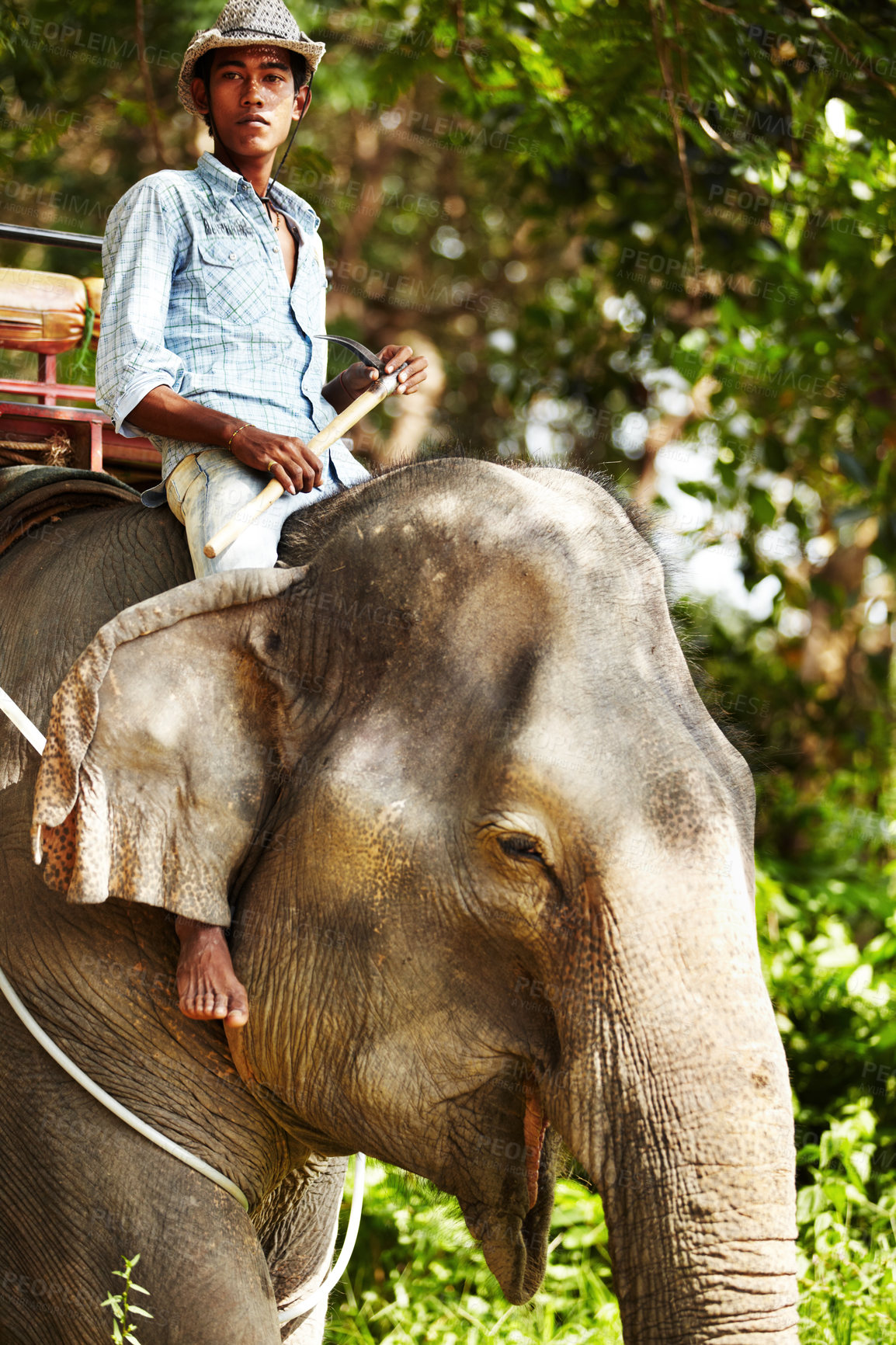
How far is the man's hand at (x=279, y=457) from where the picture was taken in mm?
2107

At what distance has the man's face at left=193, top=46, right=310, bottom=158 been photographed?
2.37 m

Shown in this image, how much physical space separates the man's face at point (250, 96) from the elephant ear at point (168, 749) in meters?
0.88

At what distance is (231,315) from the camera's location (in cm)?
235

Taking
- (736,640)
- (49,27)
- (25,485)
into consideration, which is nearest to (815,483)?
(736,640)

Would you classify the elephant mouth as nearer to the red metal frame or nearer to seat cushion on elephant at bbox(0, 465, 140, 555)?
seat cushion on elephant at bbox(0, 465, 140, 555)

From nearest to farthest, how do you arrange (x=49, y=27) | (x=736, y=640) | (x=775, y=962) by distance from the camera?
(x=775, y=962), (x=49, y=27), (x=736, y=640)

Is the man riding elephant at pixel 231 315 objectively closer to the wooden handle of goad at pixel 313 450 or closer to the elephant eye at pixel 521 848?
the wooden handle of goad at pixel 313 450

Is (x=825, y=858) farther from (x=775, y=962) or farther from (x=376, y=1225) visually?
(x=376, y=1225)

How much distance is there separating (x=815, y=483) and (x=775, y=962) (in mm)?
3079

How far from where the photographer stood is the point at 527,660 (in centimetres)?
187

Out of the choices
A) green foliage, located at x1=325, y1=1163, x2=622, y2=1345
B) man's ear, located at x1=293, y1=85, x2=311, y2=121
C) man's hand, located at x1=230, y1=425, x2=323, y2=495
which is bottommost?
green foliage, located at x1=325, y1=1163, x2=622, y2=1345

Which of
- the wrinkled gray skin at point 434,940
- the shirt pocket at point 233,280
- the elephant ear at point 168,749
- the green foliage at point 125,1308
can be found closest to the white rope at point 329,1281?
the wrinkled gray skin at point 434,940

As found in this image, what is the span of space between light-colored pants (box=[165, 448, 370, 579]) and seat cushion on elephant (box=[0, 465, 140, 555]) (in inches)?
11.4

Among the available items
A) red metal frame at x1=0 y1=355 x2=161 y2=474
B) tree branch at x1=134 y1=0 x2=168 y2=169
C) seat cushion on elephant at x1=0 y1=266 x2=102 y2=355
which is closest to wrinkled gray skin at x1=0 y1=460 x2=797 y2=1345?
red metal frame at x1=0 y1=355 x2=161 y2=474
